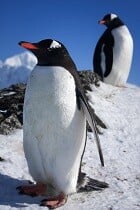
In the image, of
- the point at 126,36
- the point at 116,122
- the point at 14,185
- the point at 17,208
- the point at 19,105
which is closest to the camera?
the point at 17,208

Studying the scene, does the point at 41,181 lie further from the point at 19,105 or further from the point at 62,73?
the point at 19,105

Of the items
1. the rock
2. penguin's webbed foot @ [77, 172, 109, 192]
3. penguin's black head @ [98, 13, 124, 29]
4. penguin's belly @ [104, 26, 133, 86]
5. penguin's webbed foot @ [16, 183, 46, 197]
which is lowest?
penguin's webbed foot @ [77, 172, 109, 192]

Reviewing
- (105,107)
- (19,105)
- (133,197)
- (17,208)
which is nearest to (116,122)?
(105,107)

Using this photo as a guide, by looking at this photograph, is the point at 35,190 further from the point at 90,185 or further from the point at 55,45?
the point at 55,45

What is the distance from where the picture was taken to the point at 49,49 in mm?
4852

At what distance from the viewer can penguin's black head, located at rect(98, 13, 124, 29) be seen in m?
12.7

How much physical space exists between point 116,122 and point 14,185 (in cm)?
374

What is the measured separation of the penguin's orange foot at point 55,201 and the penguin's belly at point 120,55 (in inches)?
308

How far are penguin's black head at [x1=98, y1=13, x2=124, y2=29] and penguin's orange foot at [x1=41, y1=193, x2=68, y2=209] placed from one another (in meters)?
8.48

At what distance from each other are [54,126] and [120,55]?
7.93 m

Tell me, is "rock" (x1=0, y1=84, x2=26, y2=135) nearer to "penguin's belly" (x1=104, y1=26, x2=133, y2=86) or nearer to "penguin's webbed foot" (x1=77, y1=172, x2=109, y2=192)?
"penguin's webbed foot" (x1=77, y1=172, x2=109, y2=192)

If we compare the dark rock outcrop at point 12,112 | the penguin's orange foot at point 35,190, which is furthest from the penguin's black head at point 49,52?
the dark rock outcrop at point 12,112

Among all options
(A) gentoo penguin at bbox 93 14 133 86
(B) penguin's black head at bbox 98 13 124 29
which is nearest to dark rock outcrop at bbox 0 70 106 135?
(A) gentoo penguin at bbox 93 14 133 86

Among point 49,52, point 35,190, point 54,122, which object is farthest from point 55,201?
point 49,52
